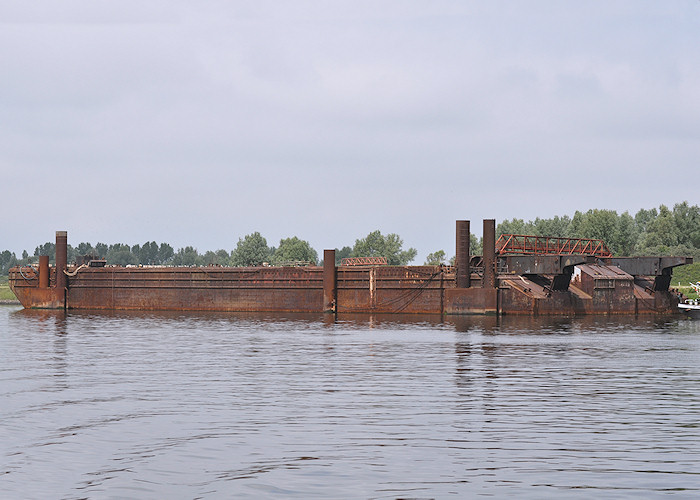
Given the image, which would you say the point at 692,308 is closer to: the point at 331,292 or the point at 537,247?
the point at 537,247

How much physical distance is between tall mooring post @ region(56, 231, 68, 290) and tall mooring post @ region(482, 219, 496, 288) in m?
48.0

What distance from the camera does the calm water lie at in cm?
1742

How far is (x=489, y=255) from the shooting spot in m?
75.3

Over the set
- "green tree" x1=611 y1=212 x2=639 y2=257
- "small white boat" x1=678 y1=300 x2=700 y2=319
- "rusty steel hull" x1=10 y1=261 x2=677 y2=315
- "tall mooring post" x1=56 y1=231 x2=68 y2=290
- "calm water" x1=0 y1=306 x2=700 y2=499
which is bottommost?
"calm water" x1=0 y1=306 x2=700 y2=499

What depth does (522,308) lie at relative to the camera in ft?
247

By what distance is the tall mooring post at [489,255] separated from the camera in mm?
75375

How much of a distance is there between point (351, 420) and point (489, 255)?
52.8m

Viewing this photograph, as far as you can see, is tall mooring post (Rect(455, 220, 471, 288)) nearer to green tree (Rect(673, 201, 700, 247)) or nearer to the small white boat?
the small white boat

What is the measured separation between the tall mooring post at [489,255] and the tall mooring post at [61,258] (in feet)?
157

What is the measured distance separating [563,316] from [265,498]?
6582 centimetres

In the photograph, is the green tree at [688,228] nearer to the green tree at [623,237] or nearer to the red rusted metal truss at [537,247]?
the green tree at [623,237]

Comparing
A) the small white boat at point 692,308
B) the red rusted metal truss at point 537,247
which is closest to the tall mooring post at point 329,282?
the red rusted metal truss at point 537,247

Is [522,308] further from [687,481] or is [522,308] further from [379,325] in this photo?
[687,481]

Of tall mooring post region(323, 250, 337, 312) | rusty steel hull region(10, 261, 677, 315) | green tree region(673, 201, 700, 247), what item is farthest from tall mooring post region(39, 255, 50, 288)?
green tree region(673, 201, 700, 247)
